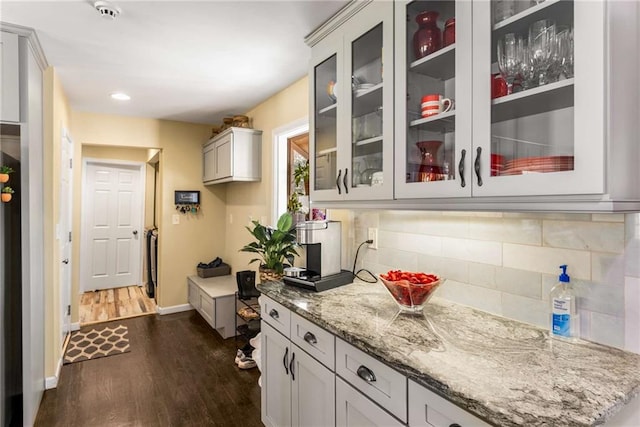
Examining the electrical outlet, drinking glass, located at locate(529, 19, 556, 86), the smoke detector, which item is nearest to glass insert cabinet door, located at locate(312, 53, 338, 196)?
the electrical outlet

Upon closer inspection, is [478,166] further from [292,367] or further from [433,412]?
[292,367]

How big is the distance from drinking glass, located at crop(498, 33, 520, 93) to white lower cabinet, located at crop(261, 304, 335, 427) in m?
1.31

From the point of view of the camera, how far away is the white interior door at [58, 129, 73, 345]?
3.20 meters

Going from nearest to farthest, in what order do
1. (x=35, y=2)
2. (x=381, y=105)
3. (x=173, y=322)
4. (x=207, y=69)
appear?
(x=381, y=105) < (x=35, y=2) < (x=207, y=69) < (x=173, y=322)

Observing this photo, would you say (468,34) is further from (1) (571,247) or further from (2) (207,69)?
(2) (207,69)

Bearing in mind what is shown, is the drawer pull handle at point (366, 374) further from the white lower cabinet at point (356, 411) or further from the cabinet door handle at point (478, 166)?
the cabinet door handle at point (478, 166)

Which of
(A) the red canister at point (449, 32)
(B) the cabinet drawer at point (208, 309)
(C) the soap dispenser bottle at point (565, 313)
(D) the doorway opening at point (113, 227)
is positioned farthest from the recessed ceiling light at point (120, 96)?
(C) the soap dispenser bottle at point (565, 313)

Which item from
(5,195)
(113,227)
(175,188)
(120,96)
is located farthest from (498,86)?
(113,227)

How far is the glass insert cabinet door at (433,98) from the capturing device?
4.09 ft

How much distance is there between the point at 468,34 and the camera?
1.23 metres

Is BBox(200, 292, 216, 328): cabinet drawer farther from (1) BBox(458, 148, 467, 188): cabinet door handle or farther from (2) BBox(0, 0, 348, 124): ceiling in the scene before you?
(1) BBox(458, 148, 467, 188): cabinet door handle

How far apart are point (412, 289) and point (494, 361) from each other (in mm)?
441

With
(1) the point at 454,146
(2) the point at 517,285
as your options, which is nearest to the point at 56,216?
(1) the point at 454,146

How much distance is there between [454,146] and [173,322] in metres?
3.91
